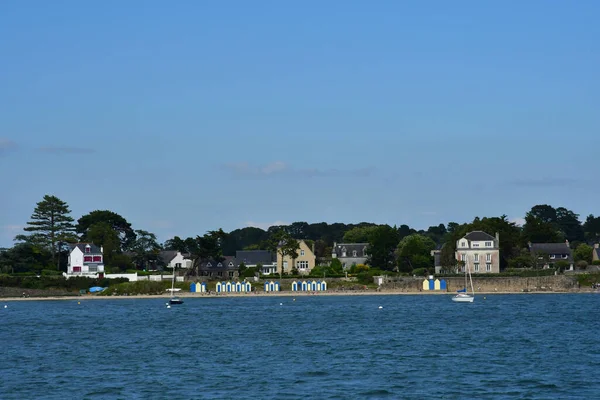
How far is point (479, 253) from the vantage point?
438 ft

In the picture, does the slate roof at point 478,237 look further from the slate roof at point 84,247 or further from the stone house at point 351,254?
the slate roof at point 84,247

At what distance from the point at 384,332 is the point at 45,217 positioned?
94.6 meters

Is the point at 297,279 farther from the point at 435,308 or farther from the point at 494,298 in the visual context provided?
the point at 435,308

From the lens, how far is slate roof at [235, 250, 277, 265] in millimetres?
155375

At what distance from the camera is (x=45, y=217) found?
147 metres

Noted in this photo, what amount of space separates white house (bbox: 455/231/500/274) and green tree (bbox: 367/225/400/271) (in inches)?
555

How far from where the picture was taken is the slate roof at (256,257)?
510 ft

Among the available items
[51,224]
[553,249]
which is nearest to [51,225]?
[51,224]

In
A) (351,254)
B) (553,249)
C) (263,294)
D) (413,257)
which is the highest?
(553,249)

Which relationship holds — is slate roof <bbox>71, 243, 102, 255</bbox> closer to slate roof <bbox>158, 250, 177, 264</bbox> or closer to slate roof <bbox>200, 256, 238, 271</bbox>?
slate roof <bbox>200, 256, 238, 271</bbox>

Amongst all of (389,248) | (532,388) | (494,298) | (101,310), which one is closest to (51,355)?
(532,388)

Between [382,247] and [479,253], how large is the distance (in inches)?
671

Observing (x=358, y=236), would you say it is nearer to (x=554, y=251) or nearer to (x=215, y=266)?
(x=215, y=266)

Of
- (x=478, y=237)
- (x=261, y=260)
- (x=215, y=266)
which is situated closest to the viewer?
(x=478, y=237)
